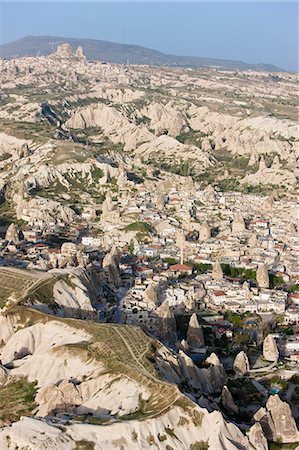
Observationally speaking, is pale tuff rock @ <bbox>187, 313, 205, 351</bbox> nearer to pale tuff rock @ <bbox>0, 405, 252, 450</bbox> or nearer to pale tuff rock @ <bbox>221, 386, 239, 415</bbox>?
pale tuff rock @ <bbox>221, 386, 239, 415</bbox>

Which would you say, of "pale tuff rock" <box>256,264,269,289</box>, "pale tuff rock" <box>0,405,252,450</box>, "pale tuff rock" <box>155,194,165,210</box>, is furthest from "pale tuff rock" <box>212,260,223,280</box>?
"pale tuff rock" <box>0,405,252,450</box>

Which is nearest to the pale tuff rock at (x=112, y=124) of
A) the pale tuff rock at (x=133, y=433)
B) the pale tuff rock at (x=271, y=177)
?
the pale tuff rock at (x=271, y=177)

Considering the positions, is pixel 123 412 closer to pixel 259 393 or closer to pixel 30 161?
pixel 259 393

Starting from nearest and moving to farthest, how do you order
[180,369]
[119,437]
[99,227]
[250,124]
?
[119,437] → [180,369] → [99,227] → [250,124]

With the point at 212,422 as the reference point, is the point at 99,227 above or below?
below

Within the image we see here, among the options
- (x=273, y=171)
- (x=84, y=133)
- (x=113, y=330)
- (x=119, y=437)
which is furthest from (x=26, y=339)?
(x=84, y=133)

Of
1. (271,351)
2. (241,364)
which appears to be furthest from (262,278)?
(241,364)

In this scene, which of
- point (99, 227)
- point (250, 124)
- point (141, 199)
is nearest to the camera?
point (99, 227)
